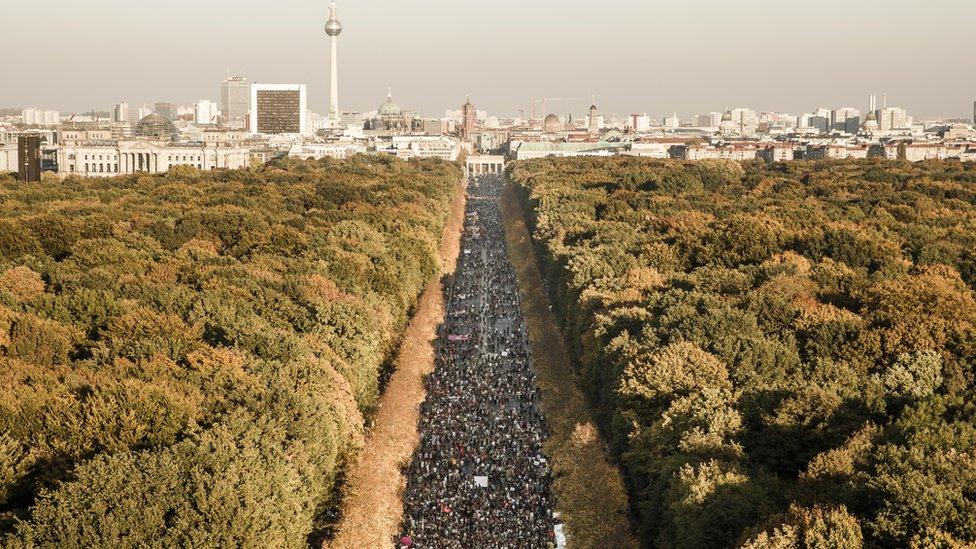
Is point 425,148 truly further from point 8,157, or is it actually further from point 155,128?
point 8,157

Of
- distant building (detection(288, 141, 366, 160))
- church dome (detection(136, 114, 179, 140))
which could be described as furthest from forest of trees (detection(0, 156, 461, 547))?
church dome (detection(136, 114, 179, 140))

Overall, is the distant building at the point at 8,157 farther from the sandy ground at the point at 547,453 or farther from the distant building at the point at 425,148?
the sandy ground at the point at 547,453

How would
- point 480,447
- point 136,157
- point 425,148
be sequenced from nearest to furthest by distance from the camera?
point 480,447 < point 136,157 < point 425,148

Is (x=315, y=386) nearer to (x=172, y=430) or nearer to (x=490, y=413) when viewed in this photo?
(x=172, y=430)

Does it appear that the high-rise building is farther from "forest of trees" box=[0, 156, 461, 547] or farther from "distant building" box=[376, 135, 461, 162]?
"distant building" box=[376, 135, 461, 162]

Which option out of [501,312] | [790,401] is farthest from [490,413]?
[501,312]

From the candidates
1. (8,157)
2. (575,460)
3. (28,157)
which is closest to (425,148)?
(8,157)
